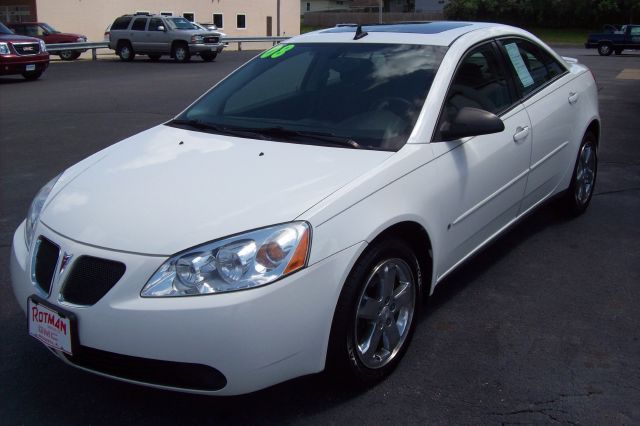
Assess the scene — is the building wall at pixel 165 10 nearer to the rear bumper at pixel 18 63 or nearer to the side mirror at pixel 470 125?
the rear bumper at pixel 18 63

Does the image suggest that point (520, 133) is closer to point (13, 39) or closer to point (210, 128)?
point (210, 128)

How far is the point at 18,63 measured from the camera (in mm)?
18781

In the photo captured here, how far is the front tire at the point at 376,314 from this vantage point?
3043 millimetres

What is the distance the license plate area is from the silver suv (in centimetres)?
2641

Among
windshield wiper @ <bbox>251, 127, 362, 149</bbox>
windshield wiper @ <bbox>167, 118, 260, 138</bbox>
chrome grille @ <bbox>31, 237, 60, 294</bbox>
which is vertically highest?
windshield wiper @ <bbox>251, 127, 362, 149</bbox>

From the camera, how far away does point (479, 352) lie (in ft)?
12.1

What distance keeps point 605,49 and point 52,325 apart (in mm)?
36473

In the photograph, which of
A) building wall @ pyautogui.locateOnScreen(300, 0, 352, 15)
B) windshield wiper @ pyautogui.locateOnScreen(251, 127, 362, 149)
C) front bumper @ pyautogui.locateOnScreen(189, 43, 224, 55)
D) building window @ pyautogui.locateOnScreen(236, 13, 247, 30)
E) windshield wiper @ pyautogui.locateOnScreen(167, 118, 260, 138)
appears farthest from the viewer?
building wall @ pyautogui.locateOnScreen(300, 0, 352, 15)

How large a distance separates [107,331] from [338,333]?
0.92 meters

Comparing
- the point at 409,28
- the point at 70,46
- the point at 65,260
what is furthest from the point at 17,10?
the point at 65,260

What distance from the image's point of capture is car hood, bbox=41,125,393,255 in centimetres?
290

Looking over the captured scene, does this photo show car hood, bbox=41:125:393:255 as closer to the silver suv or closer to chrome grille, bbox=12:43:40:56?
chrome grille, bbox=12:43:40:56

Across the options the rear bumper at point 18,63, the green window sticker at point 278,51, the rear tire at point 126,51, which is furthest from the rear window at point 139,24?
the green window sticker at point 278,51

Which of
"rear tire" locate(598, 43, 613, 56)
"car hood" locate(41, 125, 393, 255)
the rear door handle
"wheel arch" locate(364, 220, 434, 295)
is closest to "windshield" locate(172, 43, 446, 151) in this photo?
"car hood" locate(41, 125, 393, 255)
